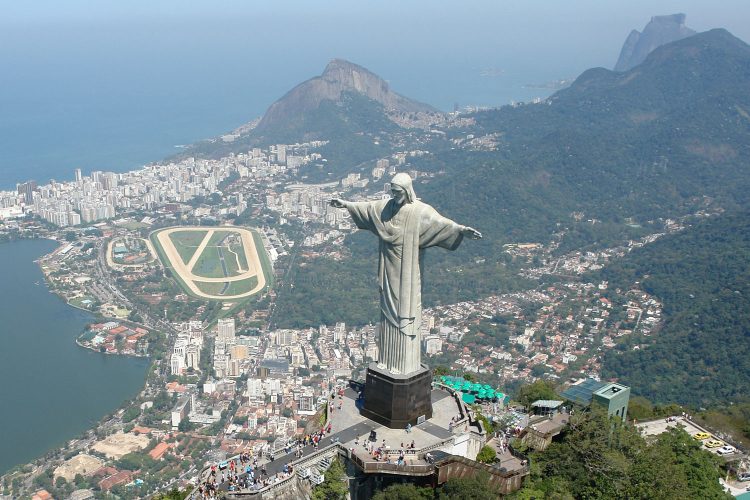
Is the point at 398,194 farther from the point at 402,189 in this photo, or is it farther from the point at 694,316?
the point at 694,316

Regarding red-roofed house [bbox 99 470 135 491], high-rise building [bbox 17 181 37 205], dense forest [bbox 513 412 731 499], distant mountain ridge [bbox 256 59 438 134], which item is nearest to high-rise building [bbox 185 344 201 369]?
red-roofed house [bbox 99 470 135 491]

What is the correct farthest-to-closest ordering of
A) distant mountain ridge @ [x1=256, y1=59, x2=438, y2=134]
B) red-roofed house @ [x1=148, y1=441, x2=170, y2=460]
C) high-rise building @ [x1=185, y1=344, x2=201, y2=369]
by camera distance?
distant mountain ridge @ [x1=256, y1=59, x2=438, y2=134], high-rise building @ [x1=185, y1=344, x2=201, y2=369], red-roofed house @ [x1=148, y1=441, x2=170, y2=460]

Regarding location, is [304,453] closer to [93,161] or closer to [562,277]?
[562,277]

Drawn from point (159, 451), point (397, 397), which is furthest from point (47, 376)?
point (397, 397)

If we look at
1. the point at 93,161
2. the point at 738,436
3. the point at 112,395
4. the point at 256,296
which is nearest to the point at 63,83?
the point at 93,161

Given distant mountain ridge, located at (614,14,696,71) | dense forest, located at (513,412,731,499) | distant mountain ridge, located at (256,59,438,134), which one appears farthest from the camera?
distant mountain ridge, located at (614,14,696,71)

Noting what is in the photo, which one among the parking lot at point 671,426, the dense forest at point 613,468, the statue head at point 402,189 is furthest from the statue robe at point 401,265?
the parking lot at point 671,426

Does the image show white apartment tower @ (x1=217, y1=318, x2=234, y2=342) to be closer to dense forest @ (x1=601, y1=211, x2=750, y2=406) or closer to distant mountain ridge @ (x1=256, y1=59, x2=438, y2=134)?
dense forest @ (x1=601, y1=211, x2=750, y2=406)

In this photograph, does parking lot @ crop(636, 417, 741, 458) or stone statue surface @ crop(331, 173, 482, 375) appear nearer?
stone statue surface @ crop(331, 173, 482, 375)
